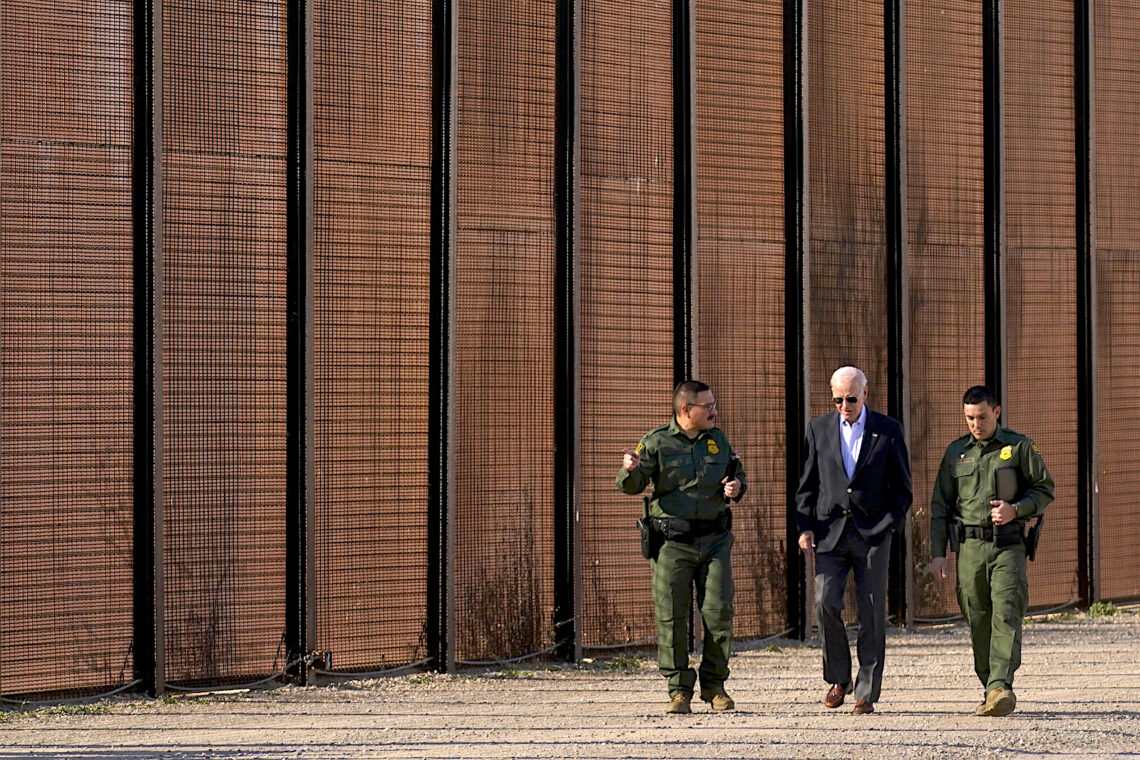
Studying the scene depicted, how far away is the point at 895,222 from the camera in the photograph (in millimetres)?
12625

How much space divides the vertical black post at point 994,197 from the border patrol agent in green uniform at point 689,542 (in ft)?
16.2

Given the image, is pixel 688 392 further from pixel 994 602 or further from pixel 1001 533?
pixel 994 602

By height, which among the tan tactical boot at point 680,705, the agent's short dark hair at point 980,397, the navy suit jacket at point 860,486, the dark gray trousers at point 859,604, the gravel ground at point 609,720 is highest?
the agent's short dark hair at point 980,397

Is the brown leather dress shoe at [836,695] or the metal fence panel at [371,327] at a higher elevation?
the metal fence panel at [371,327]

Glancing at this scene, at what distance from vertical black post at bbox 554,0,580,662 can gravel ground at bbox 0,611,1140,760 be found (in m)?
0.90

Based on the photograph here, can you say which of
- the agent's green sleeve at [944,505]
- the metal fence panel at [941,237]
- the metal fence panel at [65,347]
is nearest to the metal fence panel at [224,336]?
the metal fence panel at [65,347]

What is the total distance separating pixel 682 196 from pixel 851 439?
3.28m

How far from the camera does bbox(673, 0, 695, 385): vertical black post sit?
459 inches

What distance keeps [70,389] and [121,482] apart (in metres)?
0.62

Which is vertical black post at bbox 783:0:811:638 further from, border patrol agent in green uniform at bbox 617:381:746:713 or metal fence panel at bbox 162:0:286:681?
metal fence panel at bbox 162:0:286:681

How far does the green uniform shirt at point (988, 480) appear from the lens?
345 inches

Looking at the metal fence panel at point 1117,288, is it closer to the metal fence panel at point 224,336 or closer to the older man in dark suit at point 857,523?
the older man in dark suit at point 857,523

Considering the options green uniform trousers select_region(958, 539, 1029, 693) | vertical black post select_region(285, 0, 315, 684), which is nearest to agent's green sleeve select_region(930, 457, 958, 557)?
green uniform trousers select_region(958, 539, 1029, 693)

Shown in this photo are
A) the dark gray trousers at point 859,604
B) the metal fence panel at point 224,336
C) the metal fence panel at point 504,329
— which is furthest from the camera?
the metal fence panel at point 504,329
